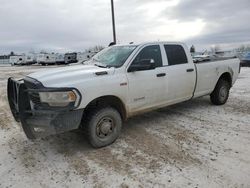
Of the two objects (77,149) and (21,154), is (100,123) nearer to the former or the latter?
(77,149)

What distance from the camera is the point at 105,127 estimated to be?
15.1 ft

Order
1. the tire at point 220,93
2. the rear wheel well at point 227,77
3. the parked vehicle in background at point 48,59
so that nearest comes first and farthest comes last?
1. the tire at point 220,93
2. the rear wheel well at point 227,77
3. the parked vehicle in background at point 48,59

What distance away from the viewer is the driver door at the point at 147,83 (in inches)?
193

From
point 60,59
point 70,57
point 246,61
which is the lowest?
point 246,61

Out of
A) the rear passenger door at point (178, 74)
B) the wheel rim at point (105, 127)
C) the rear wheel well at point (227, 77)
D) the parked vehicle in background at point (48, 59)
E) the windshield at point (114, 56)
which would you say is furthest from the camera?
the parked vehicle in background at point (48, 59)

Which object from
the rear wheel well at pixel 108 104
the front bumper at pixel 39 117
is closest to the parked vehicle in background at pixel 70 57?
the rear wheel well at pixel 108 104

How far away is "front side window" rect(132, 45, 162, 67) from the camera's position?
205 inches

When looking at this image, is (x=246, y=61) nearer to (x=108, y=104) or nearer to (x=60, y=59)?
(x=108, y=104)

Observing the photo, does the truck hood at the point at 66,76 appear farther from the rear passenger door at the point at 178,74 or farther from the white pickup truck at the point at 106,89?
the rear passenger door at the point at 178,74

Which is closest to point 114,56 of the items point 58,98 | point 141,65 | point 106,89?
point 141,65

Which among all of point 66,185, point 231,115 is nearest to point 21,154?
point 66,185

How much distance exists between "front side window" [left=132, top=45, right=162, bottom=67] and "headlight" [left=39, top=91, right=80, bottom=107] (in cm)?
164

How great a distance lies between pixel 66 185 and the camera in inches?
134

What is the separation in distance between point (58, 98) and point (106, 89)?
853 millimetres
